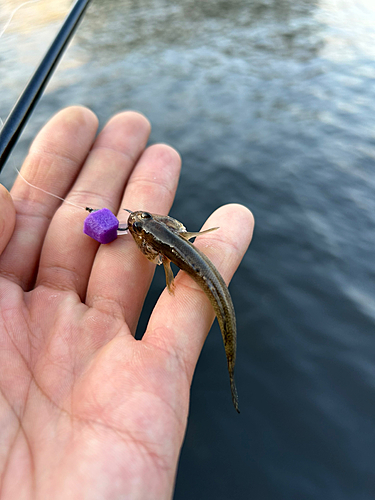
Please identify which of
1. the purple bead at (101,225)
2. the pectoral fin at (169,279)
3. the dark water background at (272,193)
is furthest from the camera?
the purple bead at (101,225)

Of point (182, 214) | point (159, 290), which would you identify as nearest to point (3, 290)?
point (159, 290)

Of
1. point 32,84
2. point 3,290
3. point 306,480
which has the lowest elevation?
point 306,480

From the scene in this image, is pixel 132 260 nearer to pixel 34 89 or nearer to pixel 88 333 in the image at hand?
pixel 88 333

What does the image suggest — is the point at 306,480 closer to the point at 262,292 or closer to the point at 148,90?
the point at 262,292

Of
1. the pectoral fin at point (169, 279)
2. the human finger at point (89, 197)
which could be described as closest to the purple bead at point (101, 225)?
the human finger at point (89, 197)

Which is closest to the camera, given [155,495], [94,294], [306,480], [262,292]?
[155,495]

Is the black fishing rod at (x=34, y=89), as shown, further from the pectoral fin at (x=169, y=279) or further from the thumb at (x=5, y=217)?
the pectoral fin at (x=169, y=279)
